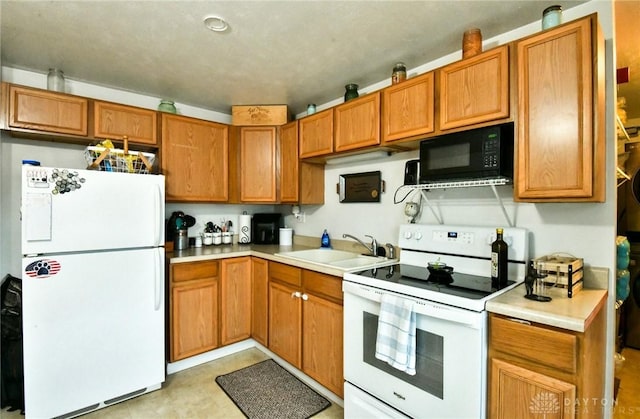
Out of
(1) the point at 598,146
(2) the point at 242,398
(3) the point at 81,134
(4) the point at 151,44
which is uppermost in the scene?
(4) the point at 151,44

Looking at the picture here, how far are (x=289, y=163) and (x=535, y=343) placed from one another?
90.8 inches

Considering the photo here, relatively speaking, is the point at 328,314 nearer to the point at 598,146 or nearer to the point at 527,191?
the point at 527,191

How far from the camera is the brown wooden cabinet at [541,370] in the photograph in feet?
3.57

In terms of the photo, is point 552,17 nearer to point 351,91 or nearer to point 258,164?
point 351,91

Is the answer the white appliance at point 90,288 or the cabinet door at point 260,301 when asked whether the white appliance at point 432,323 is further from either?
the white appliance at point 90,288

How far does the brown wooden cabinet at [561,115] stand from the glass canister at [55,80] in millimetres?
3048

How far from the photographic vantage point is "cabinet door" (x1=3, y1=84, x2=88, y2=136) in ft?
6.79

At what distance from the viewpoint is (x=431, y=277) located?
1.74m

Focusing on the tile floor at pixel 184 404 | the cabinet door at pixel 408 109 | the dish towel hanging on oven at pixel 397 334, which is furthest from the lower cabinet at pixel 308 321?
the cabinet door at pixel 408 109

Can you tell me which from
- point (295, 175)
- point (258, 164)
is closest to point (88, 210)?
point (258, 164)

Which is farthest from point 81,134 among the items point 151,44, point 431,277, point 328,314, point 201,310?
point 431,277

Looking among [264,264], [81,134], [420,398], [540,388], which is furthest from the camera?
[264,264]

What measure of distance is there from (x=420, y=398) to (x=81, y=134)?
281cm

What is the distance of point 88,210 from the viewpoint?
1.91 meters
